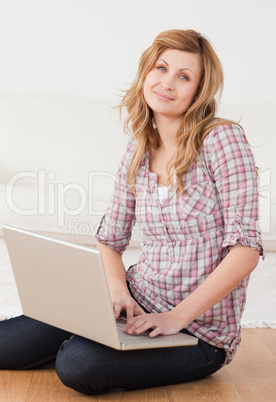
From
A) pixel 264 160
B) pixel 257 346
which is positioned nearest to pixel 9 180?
pixel 264 160

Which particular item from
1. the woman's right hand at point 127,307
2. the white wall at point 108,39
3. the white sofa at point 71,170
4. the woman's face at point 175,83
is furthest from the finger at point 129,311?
the white wall at point 108,39

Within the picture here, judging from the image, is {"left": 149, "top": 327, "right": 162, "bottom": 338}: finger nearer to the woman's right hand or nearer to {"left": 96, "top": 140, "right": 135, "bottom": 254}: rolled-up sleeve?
the woman's right hand

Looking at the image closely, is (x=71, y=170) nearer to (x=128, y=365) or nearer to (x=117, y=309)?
(x=117, y=309)

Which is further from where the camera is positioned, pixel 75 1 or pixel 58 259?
pixel 75 1

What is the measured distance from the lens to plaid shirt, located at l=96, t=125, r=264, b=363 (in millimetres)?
1467

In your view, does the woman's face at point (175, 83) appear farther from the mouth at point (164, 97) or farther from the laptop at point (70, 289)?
the laptop at point (70, 289)

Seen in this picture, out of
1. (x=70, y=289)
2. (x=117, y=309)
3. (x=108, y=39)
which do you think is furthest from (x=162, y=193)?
(x=108, y=39)

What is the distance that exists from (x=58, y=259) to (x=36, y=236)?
76 mm

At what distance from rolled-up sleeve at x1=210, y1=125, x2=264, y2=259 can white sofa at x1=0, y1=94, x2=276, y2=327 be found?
34.8 inches

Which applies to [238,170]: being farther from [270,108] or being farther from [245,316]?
[270,108]

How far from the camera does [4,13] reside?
3.36 meters

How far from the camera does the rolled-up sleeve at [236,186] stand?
1440 millimetres

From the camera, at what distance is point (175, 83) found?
1583 mm

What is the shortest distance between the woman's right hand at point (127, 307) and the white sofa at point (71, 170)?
0.80 meters
